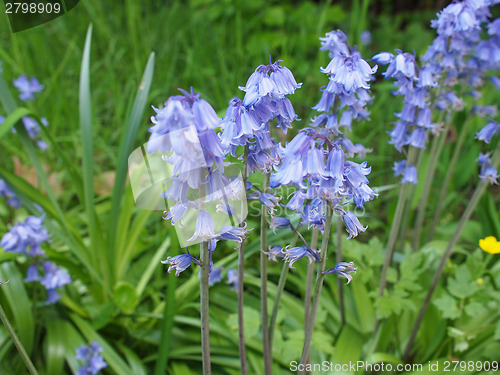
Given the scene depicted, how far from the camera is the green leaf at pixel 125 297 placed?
8.54 ft

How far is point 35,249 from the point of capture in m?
2.52

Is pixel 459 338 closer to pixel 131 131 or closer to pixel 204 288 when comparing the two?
pixel 204 288

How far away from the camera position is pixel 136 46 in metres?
5.05

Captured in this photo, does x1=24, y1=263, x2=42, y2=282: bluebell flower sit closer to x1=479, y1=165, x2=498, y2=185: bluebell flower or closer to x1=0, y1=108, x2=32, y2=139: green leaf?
x1=0, y1=108, x2=32, y2=139: green leaf

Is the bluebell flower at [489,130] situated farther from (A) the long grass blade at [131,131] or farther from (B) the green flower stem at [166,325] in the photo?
(A) the long grass blade at [131,131]

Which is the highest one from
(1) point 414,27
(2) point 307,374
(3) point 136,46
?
(3) point 136,46

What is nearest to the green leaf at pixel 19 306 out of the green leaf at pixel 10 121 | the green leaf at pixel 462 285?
the green leaf at pixel 10 121

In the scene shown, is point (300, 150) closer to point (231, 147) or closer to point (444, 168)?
point (231, 147)

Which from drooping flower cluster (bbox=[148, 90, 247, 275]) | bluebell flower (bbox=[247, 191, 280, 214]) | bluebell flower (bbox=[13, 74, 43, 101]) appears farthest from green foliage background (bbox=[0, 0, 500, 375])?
drooping flower cluster (bbox=[148, 90, 247, 275])

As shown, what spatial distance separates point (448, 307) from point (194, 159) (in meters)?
1.88

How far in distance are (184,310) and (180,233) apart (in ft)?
4.53

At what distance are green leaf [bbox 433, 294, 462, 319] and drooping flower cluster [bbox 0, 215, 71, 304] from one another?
213 cm

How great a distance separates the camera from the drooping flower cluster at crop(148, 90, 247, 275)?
3.77 feet

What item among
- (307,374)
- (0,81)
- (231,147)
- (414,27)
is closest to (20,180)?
(0,81)
